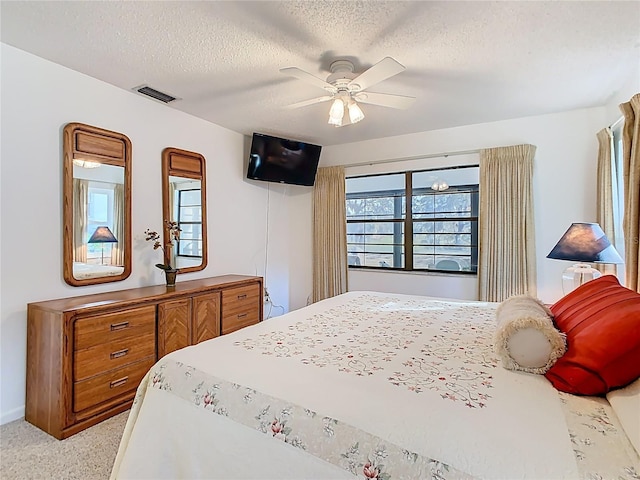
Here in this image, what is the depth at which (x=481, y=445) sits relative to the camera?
0.91m

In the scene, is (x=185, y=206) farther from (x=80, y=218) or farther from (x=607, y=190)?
(x=607, y=190)

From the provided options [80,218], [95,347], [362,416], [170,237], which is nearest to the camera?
[362,416]

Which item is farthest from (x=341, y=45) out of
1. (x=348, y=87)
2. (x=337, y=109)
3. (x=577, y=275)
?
(x=577, y=275)

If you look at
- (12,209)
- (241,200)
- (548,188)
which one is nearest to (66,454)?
(12,209)

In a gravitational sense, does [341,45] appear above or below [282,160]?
above

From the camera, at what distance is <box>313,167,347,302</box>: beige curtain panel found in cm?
456

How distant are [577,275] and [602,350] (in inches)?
94.7

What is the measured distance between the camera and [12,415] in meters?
2.28

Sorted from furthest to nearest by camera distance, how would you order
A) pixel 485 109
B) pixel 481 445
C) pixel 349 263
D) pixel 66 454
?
pixel 349 263, pixel 485 109, pixel 66 454, pixel 481 445

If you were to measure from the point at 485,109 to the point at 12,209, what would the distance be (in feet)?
12.9

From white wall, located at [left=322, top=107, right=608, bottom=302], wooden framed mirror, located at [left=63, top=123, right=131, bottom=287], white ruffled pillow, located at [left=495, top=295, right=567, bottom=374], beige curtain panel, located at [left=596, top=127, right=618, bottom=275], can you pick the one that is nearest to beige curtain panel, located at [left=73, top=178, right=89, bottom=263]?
wooden framed mirror, located at [left=63, top=123, right=131, bottom=287]

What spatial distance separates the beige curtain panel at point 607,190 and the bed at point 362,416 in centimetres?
212

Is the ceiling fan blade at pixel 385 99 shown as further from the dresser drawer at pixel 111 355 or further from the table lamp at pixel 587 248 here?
the dresser drawer at pixel 111 355

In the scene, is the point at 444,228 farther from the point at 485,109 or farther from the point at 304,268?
the point at 304,268
